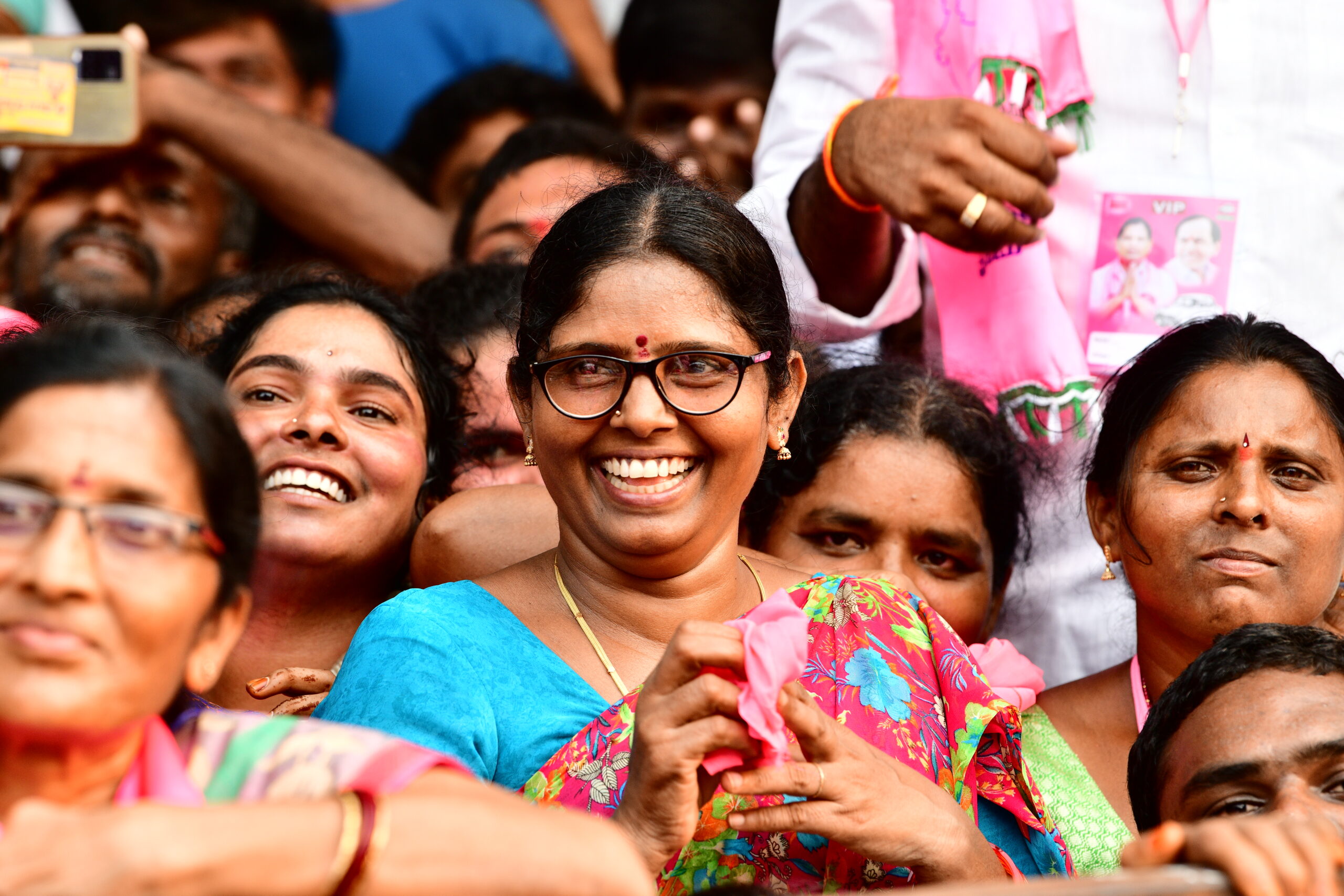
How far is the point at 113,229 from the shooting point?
4.23m

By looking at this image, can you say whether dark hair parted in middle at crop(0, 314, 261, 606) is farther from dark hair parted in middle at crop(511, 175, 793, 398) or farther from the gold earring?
the gold earring

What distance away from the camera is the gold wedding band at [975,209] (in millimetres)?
2949

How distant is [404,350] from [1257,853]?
2138 millimetres

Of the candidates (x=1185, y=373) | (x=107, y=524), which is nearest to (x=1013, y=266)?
(x=1185, y=373)

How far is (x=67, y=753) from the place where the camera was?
1.56m

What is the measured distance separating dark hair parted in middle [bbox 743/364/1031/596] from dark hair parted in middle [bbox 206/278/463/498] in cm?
68

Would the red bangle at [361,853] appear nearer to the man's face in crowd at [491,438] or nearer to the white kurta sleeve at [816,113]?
the man's face in crowd at [491,438]

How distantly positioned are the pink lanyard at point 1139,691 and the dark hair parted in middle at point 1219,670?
426 millimetres

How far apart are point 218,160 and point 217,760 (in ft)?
9.79

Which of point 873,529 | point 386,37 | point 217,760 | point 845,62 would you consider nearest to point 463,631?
point 217,760

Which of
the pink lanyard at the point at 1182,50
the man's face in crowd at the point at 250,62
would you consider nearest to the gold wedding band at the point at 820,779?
the pink lanyard at the point at 1182,50

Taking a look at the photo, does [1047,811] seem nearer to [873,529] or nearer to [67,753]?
[873,529]

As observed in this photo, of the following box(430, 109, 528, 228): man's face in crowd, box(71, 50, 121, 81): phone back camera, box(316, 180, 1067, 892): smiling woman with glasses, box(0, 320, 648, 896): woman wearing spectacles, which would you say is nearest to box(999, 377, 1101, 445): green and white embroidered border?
box(316, 180, 1067, 892): smiling woman with glasses

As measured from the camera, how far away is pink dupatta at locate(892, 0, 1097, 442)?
10.6ft
